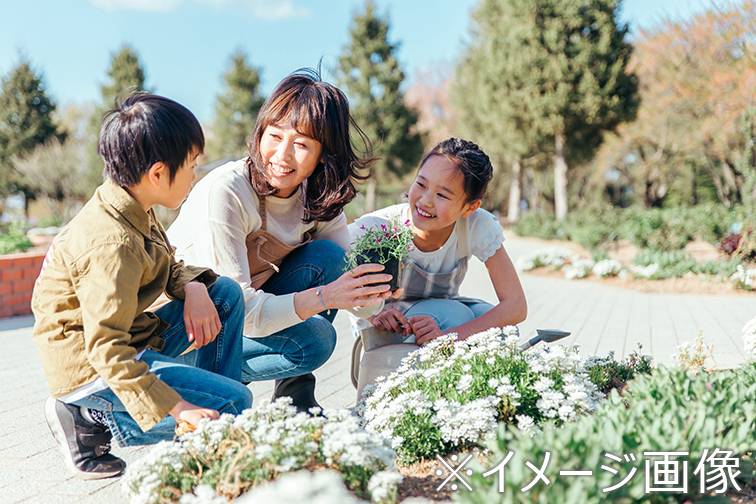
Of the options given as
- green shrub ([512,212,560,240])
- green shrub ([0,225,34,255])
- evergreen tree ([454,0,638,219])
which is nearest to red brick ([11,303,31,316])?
green shrub ([0,225,34,255])

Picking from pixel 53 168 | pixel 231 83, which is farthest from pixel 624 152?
pixel 53 168

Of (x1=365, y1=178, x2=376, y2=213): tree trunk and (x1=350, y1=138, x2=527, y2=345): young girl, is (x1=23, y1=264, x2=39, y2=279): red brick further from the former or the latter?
(x1=365, y1=178, x2=376, y2=213): tree trunk

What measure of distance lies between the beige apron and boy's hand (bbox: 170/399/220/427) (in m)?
Result: 0.89

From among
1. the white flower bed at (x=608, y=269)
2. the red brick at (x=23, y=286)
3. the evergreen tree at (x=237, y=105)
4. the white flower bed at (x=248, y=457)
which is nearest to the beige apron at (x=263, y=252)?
the white flower bed at (x=248, y=457)

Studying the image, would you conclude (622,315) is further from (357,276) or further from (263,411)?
(263,411)

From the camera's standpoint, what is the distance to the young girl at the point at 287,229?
86.8 inches

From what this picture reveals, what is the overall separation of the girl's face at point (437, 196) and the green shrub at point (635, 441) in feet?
3.94

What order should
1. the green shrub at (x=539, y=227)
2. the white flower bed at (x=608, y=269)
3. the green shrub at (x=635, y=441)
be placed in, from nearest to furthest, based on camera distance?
the green shrub at (x=635, y=441) < the white flower bed at (x=608, y=269) < the green shrub at (x=539, y=227)

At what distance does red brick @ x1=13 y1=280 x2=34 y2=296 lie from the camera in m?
5.56

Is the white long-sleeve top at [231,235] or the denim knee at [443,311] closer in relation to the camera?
the white long-sleeve top at [231,235]

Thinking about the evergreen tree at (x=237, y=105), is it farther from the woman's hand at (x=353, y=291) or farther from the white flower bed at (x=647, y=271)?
the woman's hand at (x=353, y=291)

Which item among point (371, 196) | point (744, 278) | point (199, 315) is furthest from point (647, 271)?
point (371, 196)

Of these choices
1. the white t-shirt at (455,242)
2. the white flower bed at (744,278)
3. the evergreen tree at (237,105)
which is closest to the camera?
the white t-shirt at (455,242)

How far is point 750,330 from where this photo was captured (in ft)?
8.20
